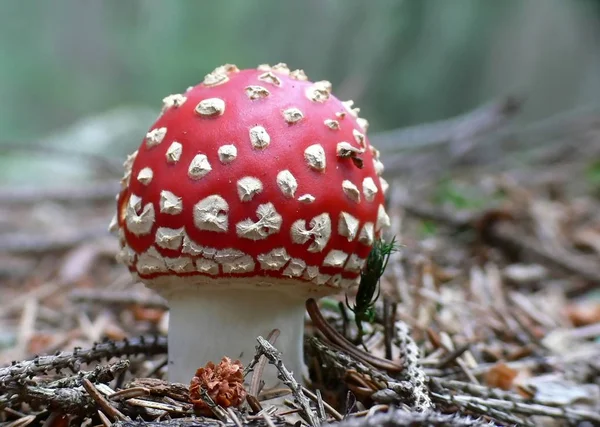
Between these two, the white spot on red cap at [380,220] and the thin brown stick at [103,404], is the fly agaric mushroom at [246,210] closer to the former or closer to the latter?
the white spot on red cap at [380,220]

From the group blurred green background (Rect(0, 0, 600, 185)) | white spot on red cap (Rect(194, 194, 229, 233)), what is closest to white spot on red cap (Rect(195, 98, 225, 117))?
white spot on red cap (Rect(194, 194, 229, 233))

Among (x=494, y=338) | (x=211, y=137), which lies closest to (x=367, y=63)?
Result: (x=494, y=338)

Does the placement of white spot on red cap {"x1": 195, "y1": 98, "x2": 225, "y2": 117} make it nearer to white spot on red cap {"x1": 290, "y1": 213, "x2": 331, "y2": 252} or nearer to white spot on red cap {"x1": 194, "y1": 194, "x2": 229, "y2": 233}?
white spot on red cap {"x1": 194, "y1": 194, "x2": 229, "y2": 233}

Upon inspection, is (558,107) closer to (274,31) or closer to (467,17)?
(467,17)

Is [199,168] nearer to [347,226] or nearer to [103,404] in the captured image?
[347,226]

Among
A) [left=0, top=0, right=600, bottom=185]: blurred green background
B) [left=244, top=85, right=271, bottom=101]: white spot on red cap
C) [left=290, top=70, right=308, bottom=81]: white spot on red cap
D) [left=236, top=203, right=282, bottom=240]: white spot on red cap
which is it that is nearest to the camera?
[left=236, top=203, right=282, bottom=240]: white spot on red cap

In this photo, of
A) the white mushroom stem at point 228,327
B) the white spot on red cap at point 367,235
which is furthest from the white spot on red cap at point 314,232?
the white mushroom stem at point 228,327
